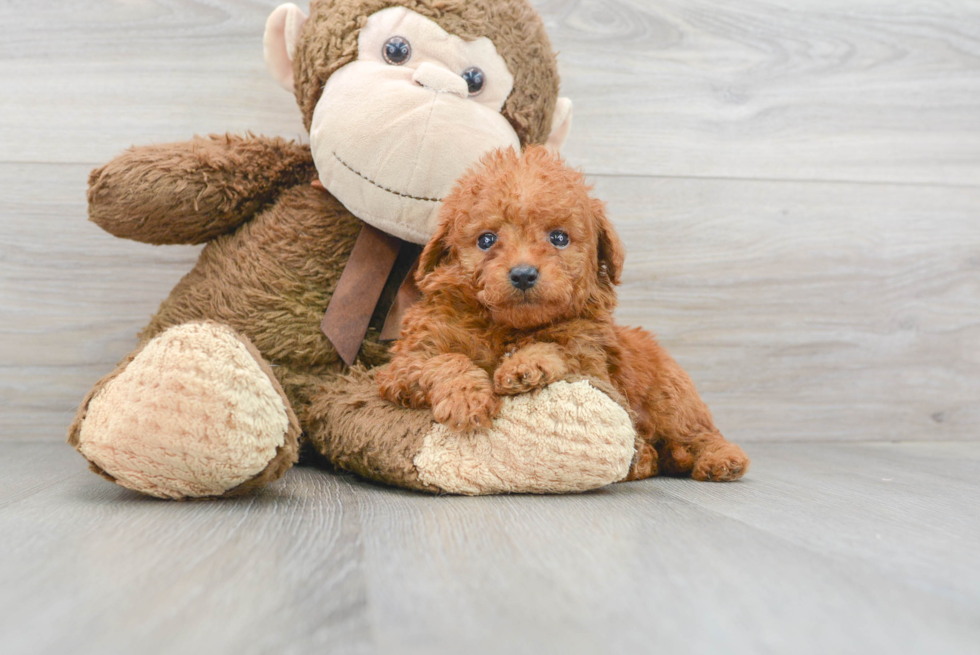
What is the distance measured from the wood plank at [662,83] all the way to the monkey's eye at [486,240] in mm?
516

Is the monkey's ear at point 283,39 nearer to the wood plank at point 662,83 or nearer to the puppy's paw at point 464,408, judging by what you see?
the wood plank at point 662,83

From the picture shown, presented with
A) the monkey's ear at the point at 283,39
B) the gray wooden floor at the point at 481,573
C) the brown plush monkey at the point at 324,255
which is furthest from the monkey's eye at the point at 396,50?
the gray wooden floor at the point at 481,573

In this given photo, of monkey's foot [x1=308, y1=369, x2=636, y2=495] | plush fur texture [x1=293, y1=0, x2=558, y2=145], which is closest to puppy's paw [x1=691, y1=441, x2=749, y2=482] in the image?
monkey's foot [x1=308, y1=369, x2=636, y2=495]

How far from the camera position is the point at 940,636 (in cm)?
42

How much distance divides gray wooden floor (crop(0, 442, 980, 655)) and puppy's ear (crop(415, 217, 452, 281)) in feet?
0.77

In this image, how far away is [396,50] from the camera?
862mm

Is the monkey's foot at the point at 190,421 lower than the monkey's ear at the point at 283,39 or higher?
lower

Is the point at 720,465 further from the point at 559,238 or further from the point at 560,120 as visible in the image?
the point at 560,120

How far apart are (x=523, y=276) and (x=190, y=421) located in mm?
320

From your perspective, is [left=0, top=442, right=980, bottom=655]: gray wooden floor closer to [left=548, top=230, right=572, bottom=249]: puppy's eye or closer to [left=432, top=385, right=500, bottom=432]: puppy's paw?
[left=432, top=385, right=500, bottom=432]: puppy's paw

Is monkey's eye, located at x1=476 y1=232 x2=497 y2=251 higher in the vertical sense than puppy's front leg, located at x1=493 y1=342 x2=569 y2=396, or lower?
higher

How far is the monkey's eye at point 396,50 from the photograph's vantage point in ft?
2.83

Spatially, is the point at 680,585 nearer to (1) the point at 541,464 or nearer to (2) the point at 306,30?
(1) the point at 541,464

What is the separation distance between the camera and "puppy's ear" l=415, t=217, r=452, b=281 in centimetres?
78
